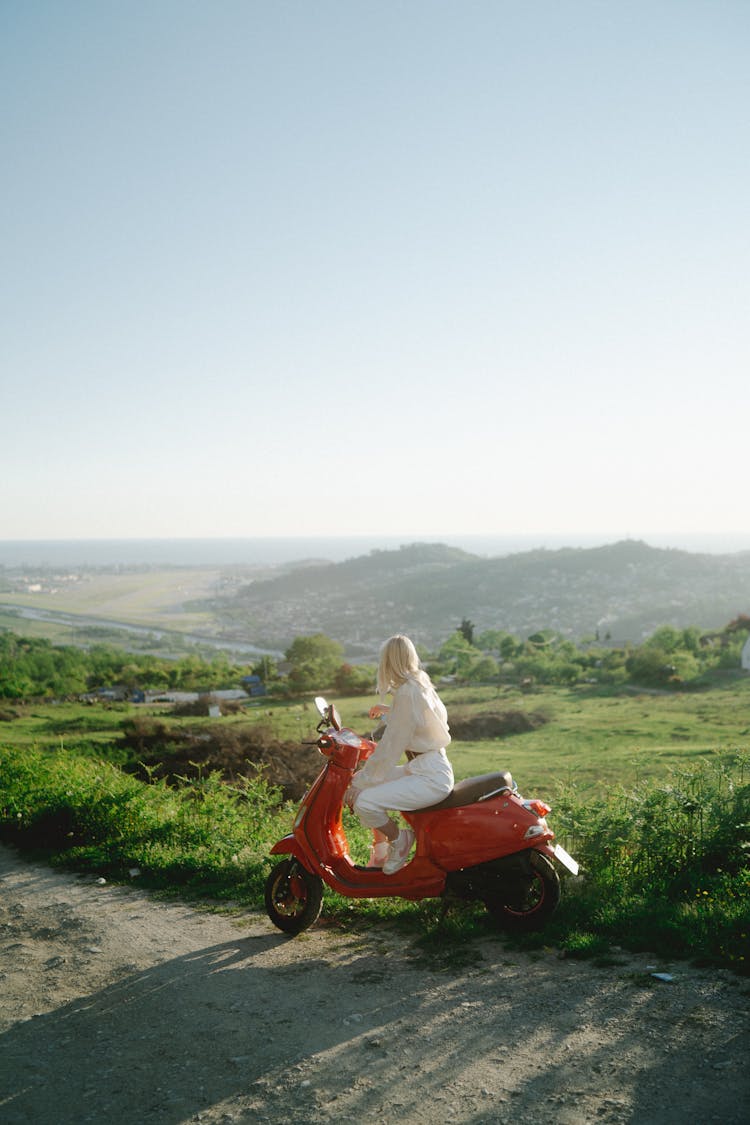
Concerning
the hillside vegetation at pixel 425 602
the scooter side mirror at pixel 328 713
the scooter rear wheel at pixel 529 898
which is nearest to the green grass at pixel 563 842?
the scooter rear wheel at pixel 529 898

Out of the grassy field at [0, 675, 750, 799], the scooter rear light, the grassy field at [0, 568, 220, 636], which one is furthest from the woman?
the grassy field at [0, 568, 220, 636]

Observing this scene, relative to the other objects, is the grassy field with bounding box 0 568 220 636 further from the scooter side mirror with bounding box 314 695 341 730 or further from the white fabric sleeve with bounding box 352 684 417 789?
the white fabric sleeve with bounding box 352 684 417 789

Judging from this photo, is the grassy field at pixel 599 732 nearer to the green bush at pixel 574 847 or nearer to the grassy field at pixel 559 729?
the grassy field at pixel 559 729

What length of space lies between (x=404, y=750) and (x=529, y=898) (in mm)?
1370

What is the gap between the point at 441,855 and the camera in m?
5.50

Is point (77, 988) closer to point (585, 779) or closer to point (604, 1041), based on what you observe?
point (604, 1041)

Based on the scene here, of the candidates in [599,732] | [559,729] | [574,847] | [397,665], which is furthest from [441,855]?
[559,729]

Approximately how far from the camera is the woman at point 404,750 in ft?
17.8

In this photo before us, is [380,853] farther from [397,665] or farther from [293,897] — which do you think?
[397,665]

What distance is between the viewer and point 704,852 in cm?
614

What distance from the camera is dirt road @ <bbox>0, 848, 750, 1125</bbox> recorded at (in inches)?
142

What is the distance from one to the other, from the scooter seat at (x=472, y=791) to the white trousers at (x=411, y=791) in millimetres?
61

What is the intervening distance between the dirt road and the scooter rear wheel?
0.83 ft

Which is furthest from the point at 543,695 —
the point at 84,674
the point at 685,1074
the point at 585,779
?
the point at 685,1074
